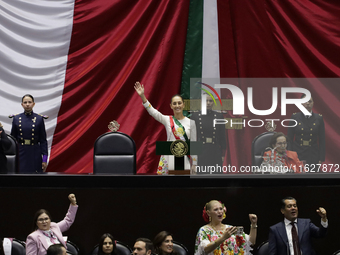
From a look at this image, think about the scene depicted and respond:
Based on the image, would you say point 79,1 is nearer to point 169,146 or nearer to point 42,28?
point 42,28

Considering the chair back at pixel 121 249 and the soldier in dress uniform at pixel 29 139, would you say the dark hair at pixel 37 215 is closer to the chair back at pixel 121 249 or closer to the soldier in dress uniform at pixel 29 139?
the chair back at pixel 121 249

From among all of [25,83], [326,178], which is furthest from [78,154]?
[326,178]

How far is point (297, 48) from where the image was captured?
6.65 metres

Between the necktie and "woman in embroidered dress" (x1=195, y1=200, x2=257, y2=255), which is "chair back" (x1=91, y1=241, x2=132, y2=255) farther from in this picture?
the necktie

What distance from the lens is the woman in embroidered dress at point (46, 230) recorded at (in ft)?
11.8

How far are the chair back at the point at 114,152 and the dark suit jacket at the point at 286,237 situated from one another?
1.74 m

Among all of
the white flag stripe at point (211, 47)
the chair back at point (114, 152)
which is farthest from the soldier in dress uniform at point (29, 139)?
the white flag stripe at point (211, 47)

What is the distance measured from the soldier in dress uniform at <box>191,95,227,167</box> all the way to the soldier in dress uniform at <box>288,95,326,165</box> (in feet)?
1.70

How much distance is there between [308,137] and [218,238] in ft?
3.45

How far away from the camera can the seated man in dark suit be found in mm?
3727

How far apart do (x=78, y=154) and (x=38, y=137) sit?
123 cm

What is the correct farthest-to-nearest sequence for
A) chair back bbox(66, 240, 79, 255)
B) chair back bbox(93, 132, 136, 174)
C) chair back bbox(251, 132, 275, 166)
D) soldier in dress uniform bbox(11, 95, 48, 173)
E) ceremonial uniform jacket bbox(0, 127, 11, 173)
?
soldier in dress uniform bbox(11, 95, 48, 173)
chair back bbox(93, 132, 136, 174)
ceremonial uniform jacket bbox(0, 127, 11, 173)
chair back bbox(251, 132, 275, 166)
chair back bbox(66, 240, 79, 255)

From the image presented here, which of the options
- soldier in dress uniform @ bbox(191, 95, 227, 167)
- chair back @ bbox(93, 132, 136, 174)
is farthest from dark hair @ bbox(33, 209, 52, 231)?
chair back @ bbox(93, 132, 136, 174)

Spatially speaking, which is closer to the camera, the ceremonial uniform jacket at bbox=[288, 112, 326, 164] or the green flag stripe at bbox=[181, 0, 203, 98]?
the ceremonial uniform jacket at bbox=[288, 112, 326, 164]
